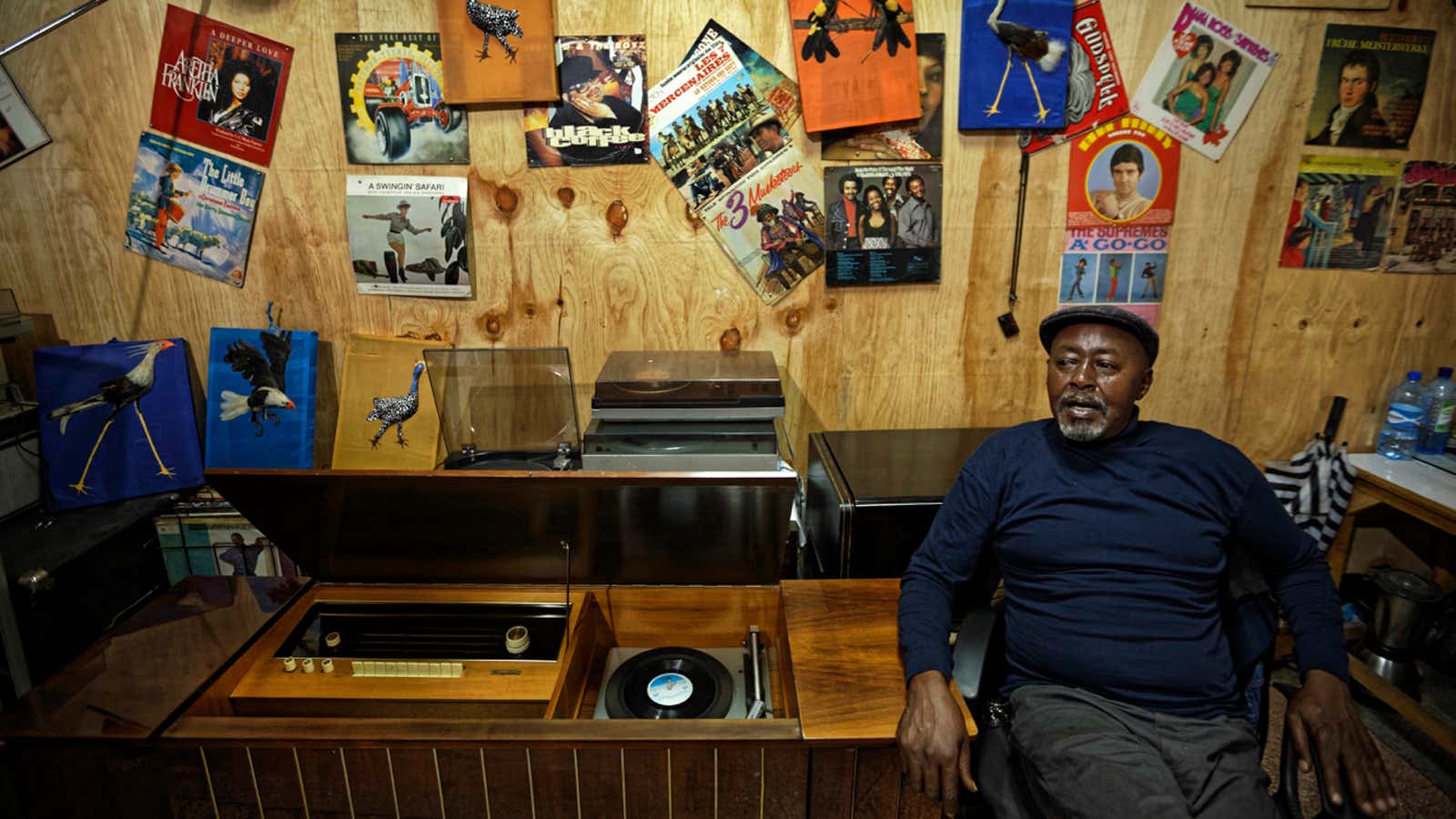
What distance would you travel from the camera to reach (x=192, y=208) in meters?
2.07

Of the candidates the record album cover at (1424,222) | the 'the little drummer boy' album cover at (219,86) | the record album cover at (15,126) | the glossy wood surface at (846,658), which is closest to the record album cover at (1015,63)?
the record album cover at (1424,222)

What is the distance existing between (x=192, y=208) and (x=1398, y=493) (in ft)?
11.5

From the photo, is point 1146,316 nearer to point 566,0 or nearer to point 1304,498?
point 1304,498

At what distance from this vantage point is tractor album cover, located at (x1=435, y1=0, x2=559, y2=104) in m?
1.91

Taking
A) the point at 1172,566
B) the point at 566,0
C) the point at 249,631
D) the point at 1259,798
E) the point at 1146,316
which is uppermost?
the point at 566,0

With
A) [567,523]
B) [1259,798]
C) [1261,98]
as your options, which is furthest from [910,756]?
[1261,98]

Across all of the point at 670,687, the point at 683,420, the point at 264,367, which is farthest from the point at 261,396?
the point at 670,687

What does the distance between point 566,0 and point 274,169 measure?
935 mm

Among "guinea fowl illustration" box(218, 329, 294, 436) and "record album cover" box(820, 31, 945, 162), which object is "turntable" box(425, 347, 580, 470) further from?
"record album cover" box(820, 31, 945, 162)

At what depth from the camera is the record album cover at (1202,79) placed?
2.01m

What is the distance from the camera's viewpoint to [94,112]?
202 centimetres

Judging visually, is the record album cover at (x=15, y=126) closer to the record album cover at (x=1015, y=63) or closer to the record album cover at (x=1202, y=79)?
the record album cover at (x=1015, y=63)

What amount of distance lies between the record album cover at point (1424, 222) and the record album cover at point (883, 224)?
1.37m

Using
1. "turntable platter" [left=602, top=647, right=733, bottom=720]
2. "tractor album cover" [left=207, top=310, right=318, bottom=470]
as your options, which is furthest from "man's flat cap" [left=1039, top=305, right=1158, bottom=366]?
"tractor album cover" [left=207, top=310, right=318, bottom=470]
